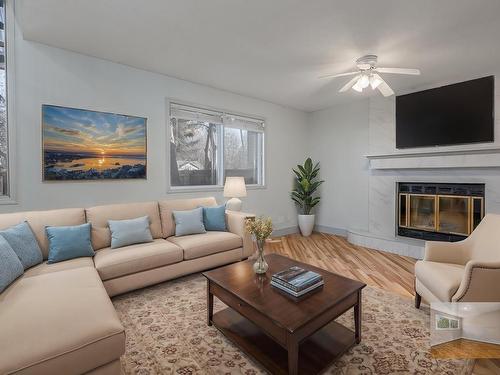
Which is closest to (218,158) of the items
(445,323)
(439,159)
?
(439,159)

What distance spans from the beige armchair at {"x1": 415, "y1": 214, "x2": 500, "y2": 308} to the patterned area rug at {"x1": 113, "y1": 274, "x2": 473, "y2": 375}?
35 cm

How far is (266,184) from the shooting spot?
16.1 ft

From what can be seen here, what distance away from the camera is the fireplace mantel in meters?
3.34

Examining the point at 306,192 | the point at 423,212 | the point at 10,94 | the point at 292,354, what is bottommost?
the point at 292,354

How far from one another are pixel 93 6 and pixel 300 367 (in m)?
3.18

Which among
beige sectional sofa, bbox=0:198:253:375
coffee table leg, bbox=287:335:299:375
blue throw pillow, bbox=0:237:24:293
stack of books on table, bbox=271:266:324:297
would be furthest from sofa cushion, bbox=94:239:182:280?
coffee table leg, bbox=287:335:299:375

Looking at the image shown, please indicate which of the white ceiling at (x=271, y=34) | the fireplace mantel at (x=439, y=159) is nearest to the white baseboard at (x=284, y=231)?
the fireplace mantel at (x=439, y=159)

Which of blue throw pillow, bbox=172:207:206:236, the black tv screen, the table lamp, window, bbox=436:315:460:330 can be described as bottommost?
window, bbox=436:315:460:330

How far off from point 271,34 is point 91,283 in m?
2.72

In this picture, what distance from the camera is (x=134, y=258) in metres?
2.46

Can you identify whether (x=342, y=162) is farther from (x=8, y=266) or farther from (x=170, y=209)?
(x=8, y=266)

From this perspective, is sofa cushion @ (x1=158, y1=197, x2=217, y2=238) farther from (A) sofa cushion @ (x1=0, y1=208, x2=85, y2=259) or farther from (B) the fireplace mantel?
(B) the fireplace mantel

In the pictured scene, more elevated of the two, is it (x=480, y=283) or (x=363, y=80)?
(x=363, y=80)

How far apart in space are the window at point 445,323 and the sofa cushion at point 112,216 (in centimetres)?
287
